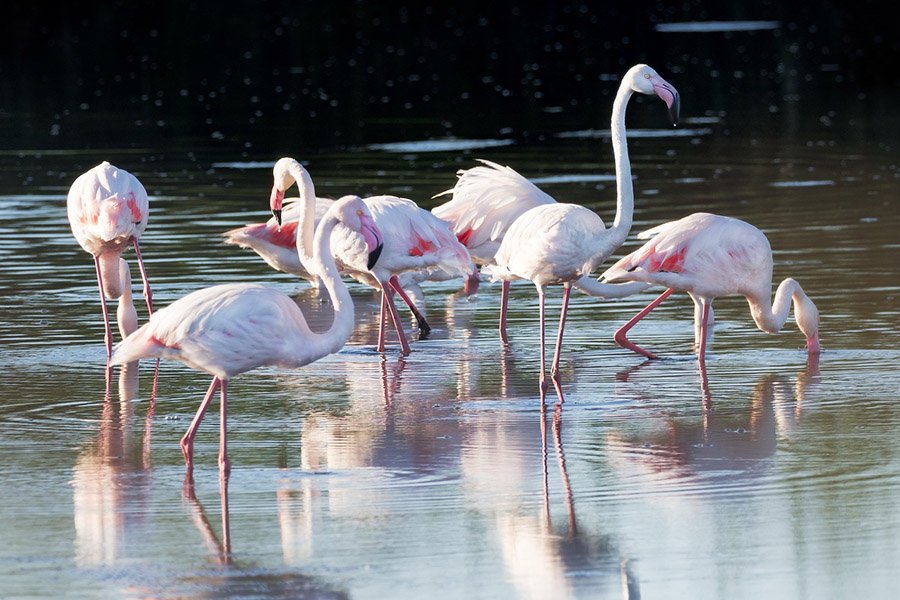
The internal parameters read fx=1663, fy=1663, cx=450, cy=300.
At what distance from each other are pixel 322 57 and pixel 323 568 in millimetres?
27444

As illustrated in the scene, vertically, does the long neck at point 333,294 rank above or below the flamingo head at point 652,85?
below

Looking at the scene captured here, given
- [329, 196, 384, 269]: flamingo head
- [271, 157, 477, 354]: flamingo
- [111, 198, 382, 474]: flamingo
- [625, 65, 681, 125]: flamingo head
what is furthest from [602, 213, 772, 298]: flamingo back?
[111, 198, 382, 474]: flamingo

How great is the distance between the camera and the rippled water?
5211mm

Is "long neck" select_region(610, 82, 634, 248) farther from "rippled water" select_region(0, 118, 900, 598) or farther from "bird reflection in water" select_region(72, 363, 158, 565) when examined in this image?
"bird reflection in water" select_region(72, 363, 158, 565)

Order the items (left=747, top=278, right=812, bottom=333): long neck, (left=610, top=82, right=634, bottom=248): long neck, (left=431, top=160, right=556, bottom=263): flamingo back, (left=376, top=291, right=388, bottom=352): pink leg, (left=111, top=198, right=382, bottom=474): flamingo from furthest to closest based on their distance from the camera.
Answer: (left=431, top=160, right=556, bottom=263): flamingo back, (left=376, top=291, right=388, bottom=352): pink leg, (left=747, top=278, right=812, bottom=333): long neck, (left=610, top=82, right=634, bottom=248): long neck, (left=111, top=198, right=382, bottom=474): flamingo

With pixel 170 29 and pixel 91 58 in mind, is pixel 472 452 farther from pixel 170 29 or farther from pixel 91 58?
pixel 170 29

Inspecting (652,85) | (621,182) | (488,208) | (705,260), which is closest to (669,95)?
(652,85)

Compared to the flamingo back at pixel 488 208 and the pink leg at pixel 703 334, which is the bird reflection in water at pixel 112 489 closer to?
the pink leg at pixel 703 334

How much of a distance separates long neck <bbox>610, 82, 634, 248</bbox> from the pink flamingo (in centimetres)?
184

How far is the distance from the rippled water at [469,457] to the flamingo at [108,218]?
43 centimetres

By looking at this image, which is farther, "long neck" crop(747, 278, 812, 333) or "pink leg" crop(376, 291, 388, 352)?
"pink leg" crop(376, 291, 388, 352)

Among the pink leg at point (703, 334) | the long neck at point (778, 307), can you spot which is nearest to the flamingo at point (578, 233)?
the pink leg at point (703, 334)

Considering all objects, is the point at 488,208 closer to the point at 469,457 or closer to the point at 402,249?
the point at 402,249

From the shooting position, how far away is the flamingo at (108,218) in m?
8.88
